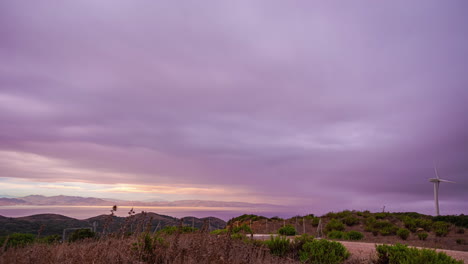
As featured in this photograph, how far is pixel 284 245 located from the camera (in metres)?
11.8

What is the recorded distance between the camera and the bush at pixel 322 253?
10.5 meters

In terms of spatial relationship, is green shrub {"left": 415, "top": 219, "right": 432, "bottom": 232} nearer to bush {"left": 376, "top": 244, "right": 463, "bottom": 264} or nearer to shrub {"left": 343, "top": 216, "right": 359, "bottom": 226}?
shrub {"left": 343, "top": 216, "right": 359, "bottom": 226}

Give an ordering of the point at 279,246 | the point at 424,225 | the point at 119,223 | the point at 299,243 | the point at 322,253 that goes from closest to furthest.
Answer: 1. the point at 119,223
2. the point at 322,253
3. the point at 279,246
4. the point at 299,243
5. the point at 424,225

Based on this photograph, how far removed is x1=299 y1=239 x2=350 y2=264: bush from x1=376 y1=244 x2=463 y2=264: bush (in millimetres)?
1166

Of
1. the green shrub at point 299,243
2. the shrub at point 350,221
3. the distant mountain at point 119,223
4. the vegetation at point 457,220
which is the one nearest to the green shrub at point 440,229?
the vegetation at point 457,220

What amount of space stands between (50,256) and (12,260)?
0.60 m

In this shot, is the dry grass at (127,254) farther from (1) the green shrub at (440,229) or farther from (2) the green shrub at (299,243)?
(1) the green shrub at (440,229)

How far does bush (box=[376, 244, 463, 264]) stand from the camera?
29.5ft

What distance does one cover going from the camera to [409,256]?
Answer: 9.44 m

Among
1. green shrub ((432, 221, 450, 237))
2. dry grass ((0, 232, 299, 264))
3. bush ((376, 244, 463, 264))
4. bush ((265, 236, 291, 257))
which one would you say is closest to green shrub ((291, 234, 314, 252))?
bush ((265, 236, 291, 257))

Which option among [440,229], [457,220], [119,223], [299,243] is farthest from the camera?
[457,220]

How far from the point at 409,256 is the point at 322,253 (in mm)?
2459

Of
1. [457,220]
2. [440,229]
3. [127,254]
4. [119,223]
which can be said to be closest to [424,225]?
[440,229]

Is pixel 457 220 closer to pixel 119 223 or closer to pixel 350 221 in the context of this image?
pixel 350 221
